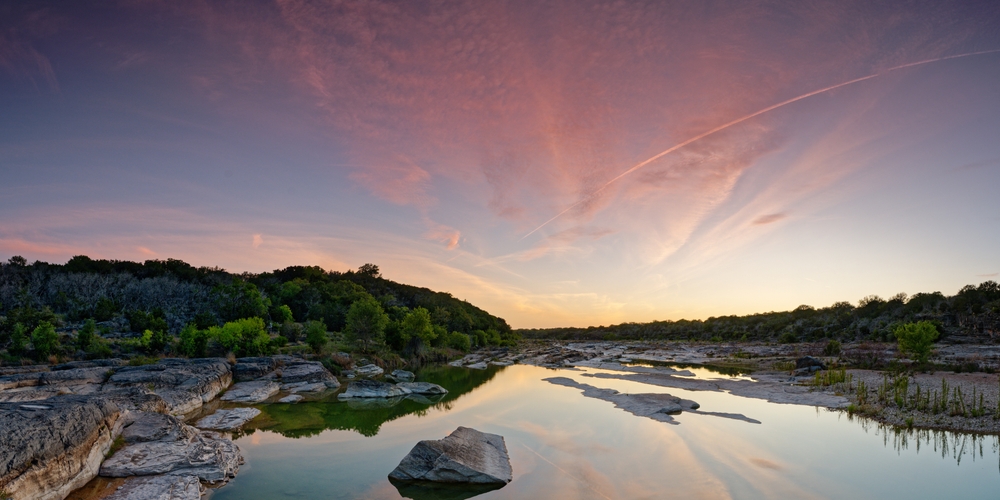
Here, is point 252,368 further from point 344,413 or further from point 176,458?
point 176,458

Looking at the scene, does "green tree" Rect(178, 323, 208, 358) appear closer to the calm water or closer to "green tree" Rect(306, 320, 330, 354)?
"green tree" Rect(306, 320, 330, 354)

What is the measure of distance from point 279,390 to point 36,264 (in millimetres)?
94248

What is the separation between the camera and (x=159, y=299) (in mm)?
85375

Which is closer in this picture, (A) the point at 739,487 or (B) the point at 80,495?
(B) the point at 80,495

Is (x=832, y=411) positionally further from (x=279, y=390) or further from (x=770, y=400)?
(x=279, y=390)

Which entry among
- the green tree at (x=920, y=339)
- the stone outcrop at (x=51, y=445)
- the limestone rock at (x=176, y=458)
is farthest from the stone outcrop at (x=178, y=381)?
the green tree at (x=920, y=339)

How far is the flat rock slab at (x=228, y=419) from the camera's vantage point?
23797 mm

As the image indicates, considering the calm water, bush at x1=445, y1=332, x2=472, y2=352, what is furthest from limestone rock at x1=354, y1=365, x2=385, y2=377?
bush at x1=445, y1=332, x2=472, y2=352

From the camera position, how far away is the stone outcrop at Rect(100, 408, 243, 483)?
14844 millimetres

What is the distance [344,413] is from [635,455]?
19.6 metres

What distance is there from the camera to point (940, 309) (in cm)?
7550

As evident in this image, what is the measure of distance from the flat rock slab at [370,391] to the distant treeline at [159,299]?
23096 millimetres

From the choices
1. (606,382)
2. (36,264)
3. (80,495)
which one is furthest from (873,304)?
(36,264)

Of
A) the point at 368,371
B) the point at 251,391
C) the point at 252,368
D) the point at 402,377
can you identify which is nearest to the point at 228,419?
the point at 251,391
